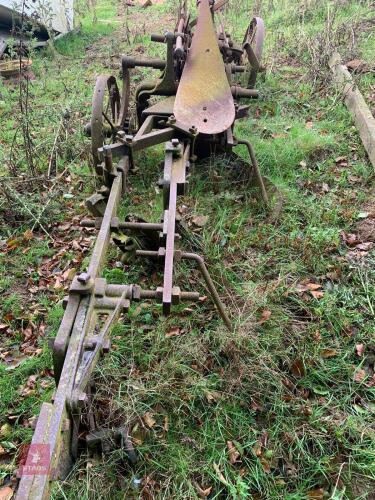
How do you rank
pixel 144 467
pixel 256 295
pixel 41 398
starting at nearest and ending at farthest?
pixel 144 467 < pixel 41 398 < pixel 256 295

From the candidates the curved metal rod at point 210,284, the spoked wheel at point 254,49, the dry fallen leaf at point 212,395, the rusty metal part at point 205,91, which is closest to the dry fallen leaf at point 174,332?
the curved metal rod at point 210,284

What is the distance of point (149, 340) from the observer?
2885mm

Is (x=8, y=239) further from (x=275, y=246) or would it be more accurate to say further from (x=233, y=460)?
(x=233, y=460)

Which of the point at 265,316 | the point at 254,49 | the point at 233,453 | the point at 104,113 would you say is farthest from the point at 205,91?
the point at 233,453

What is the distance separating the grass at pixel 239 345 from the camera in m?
2.26

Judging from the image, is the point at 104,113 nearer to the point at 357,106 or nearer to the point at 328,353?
the point at 328,353

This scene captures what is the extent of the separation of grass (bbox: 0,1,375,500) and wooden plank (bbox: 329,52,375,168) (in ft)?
0.46

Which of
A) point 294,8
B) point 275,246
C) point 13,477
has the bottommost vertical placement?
point 13,477

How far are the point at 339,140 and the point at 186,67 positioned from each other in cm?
193

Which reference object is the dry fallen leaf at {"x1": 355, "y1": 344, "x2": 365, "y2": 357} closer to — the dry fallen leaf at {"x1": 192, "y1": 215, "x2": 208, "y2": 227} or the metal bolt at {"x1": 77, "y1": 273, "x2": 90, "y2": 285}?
the dry fallen leaf at {"x1": 192, "y1": 215, "x2": 208, "y2": 227}

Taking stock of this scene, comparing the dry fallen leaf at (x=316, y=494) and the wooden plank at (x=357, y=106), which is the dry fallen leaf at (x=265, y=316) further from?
the wooden plank at (x=357, y=106)

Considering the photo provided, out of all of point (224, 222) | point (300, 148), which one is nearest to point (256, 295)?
point (224, 222)

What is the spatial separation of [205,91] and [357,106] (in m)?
2.20

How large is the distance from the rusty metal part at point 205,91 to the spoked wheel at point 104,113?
24.8 inches
